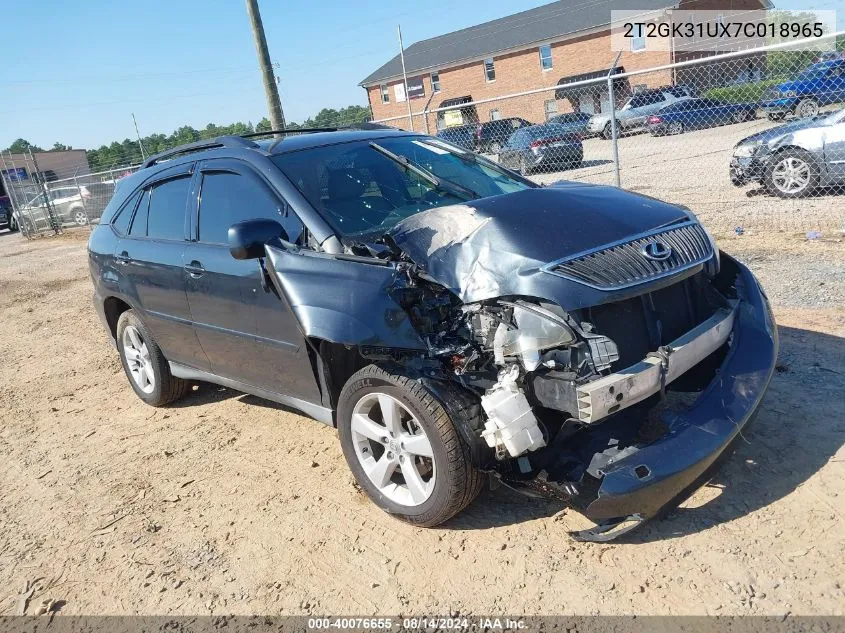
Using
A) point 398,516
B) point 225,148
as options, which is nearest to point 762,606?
point 398,516

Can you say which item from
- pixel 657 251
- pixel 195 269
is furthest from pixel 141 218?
pixel 657 251

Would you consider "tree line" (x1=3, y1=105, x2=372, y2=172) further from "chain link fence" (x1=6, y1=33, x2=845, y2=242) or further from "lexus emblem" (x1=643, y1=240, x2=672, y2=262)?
"lexus emblem" (x1=643, y1=240, x2=672, y2=262)

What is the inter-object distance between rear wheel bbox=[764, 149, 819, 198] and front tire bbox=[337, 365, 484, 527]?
820cm

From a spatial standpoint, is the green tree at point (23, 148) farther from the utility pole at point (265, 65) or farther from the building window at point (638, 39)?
Answer: the building window at point (638, 39)

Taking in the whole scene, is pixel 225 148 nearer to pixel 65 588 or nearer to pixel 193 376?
pixel 193 376

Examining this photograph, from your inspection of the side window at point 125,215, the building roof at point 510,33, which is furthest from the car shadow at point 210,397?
the building roof at point 510,33

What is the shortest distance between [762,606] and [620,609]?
0.50 meters

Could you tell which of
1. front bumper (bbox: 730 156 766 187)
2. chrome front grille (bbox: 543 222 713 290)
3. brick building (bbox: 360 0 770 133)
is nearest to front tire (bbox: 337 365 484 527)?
chrome front grille (bbox: 543 222 713 290)

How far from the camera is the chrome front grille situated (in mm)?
2793

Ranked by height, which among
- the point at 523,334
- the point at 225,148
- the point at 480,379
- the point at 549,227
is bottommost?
the point at 480,379

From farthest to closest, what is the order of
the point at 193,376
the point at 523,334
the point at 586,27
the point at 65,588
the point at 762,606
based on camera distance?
the point at 586,27 < the point at 193,376 < the point at 65,588 < the point at 523,334 < the point at 762,606

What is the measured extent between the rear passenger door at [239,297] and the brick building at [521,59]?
91.6 ft

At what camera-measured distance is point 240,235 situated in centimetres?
337

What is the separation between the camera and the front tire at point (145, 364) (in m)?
5.10
